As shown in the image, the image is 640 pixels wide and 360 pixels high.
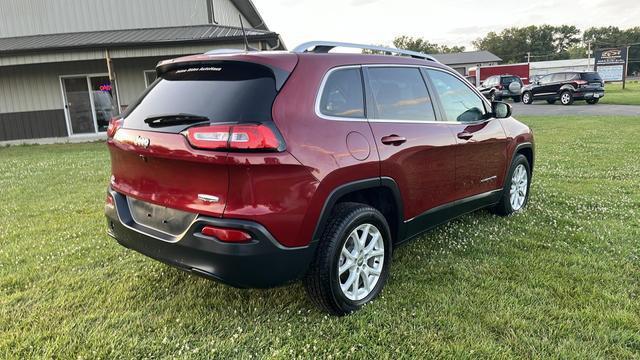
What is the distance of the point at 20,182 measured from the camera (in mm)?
7812

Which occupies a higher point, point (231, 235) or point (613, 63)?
point (613, 63)

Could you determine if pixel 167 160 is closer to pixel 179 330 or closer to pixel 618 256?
pixel 179 330

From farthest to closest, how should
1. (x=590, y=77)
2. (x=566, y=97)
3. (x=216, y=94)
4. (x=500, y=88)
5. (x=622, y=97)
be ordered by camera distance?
(x=500, y=88) → (x=622, y=97) → (x=566, y=97) → (x=590, y=77) → (x=216, y=94)

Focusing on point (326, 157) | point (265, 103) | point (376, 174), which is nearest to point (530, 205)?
point (376, 174)

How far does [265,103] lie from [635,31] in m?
129

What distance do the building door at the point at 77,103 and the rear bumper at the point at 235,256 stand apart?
14760 mm

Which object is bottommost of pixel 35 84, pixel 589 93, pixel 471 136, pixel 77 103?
pixel 589 93

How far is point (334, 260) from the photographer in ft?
9.59

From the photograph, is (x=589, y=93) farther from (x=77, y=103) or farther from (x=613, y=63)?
(x=77, y=103)

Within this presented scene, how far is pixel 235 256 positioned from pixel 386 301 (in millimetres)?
1257

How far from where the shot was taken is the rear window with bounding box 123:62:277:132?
2662 millimetres

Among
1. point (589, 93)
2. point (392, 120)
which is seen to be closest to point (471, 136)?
→ point (392, 120)

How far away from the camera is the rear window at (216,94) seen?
8.73 feet

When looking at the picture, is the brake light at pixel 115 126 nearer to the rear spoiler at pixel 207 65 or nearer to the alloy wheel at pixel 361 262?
the rear spoiler at pixel 207 65
